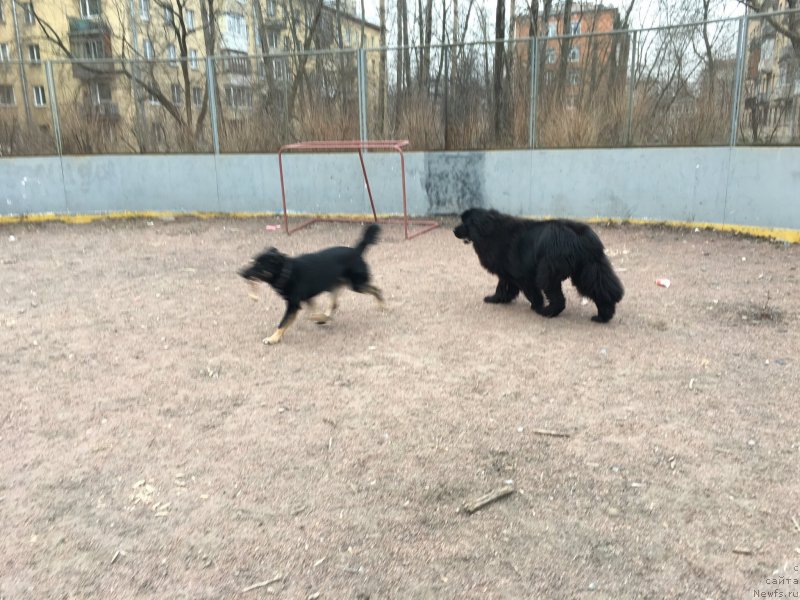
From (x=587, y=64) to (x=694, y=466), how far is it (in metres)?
9.69

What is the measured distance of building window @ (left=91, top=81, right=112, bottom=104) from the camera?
13180 mm

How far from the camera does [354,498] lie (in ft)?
10.0

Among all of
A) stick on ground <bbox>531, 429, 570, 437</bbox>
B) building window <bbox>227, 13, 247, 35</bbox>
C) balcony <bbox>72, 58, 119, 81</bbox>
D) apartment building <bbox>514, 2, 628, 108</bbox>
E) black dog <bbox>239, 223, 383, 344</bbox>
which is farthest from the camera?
building window <bbox>227, 13, 247, 35</bbox>

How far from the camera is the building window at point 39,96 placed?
12722 mm

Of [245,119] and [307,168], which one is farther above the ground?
[245,119]

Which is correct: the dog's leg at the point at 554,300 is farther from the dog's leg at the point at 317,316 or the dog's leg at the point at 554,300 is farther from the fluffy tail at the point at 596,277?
the dog's leg at the point at 317,316

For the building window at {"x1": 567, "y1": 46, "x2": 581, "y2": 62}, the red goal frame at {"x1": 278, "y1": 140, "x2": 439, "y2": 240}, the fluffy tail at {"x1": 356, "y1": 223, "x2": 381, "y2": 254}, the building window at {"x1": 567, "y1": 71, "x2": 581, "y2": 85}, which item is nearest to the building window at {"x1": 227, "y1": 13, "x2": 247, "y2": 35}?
the red goal frame at {"x1": 278, "y1": 140, "x2": 439, "y2": 240}

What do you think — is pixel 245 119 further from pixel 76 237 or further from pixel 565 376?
pixel 565 376

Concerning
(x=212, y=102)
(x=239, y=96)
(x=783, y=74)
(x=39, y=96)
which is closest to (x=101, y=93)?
(x=39, y=96)

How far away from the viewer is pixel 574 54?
11281mm

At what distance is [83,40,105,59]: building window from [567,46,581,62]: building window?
19184 millimetres

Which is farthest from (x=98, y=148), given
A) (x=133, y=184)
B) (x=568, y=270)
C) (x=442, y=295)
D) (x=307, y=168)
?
(x=568, y=270)

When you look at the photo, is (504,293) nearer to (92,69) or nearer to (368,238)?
(368,238)

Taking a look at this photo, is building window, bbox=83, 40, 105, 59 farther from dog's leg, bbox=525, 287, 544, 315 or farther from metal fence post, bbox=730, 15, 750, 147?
dog's leg, bbox=525, 287, 544, 315
